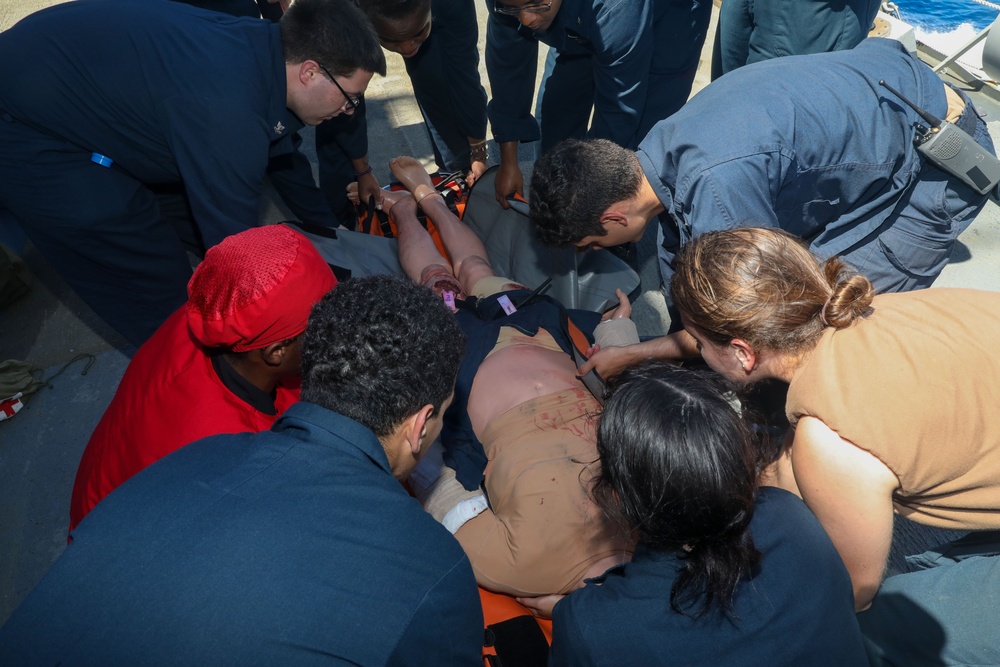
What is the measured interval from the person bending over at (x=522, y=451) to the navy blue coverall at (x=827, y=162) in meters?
0.61

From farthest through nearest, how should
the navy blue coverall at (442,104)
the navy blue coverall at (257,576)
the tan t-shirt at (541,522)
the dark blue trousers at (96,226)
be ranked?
the navy blue coverall at (442,104) → the dark blue trousers at (96,226) → the tan t-shirt at (541,522) → the navy blue coverall at (257,576)

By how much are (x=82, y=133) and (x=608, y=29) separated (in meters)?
1.92

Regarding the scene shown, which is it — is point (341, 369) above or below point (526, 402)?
above

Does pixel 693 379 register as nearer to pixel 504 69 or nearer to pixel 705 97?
pixel 705 97

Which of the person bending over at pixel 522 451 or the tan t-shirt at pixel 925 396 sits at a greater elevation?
the tan t-shirt at pixel 925 396

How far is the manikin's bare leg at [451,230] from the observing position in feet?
8.66

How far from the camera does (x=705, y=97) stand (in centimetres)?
198

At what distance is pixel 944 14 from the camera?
516cm

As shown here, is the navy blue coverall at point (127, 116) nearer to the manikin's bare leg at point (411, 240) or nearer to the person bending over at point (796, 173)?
the manikin's bare leg at point (411, 240)

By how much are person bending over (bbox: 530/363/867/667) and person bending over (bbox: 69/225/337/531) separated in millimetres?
833

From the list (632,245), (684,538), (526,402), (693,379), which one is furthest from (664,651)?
(632,245)

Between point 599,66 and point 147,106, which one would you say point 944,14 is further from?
point 147,106

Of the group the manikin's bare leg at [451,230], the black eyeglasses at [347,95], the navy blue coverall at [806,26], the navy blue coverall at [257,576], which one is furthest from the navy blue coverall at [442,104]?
the navy blue coverall at [257,576]

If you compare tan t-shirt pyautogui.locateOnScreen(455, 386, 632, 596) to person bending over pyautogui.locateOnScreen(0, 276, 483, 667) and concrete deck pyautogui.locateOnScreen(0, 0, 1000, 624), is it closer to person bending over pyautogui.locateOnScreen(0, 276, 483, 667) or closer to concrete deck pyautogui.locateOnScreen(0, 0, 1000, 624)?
person bending over pyautogui.locateOnScreen(0, 276, 483, 667)
